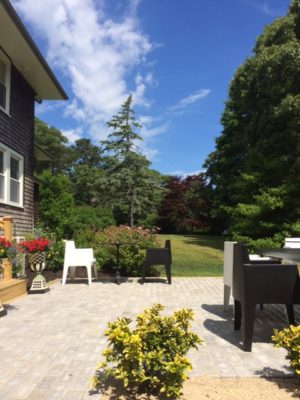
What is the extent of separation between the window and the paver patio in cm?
529

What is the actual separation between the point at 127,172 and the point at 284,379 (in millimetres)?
24009

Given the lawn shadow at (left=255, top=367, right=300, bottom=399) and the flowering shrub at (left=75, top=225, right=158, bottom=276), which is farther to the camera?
the flowering shrub at (left=75, top=225, right=158, bottom=276)

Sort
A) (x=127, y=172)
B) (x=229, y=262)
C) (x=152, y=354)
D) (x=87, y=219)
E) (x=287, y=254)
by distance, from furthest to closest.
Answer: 1. (x=127, y=172)
2. (x=87, y=219)
3. (x=229, y=262)
4. (x=287, y=254)
5. (x=152, y=354)

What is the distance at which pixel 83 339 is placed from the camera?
4.08 m

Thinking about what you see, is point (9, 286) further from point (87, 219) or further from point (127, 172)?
point (127, 172)

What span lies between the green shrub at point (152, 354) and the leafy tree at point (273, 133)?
30.7 feet

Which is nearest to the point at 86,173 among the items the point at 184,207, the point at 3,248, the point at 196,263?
the point at 184,207

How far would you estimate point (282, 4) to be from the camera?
548 inches

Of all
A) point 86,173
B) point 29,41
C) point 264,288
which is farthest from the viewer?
point 86,173

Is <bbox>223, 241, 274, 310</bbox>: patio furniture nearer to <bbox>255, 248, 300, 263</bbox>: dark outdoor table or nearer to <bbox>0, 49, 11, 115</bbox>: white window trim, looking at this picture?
<bbox>255, 248, 300, 263</bbox>: dark outdoor table

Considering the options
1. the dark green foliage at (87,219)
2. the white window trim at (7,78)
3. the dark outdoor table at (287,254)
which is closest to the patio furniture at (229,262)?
the dark outdoor table at (287,254)

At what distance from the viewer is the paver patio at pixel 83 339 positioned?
296 cm

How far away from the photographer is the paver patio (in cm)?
296

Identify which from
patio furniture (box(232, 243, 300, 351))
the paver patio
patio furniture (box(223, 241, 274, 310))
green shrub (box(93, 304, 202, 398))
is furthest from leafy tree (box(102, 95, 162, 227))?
green shrub (box(93, 304, 202, 398))
